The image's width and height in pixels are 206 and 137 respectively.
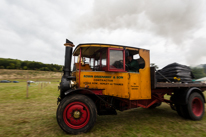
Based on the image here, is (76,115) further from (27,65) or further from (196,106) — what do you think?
(27,65)

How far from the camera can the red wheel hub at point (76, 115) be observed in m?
3.22

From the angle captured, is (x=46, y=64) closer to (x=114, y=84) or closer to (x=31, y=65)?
(x=31, y=65)


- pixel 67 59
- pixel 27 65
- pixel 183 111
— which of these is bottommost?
pixel 183 111

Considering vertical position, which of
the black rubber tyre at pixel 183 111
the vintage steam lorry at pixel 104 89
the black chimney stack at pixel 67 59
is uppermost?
the black chimney stack at pixel 67 59

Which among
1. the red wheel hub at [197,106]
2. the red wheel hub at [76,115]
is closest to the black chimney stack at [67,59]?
the red wheel hub at [76,115]

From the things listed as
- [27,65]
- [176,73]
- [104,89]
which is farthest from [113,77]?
[27,65]

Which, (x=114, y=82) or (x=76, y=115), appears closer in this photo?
(x=76, y=115)

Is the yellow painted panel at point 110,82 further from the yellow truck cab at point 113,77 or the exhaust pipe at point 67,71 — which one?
the exhaust pipe at point 67,71

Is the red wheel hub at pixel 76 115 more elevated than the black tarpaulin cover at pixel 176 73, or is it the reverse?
the black tarpaulin cover at pixel 176 73

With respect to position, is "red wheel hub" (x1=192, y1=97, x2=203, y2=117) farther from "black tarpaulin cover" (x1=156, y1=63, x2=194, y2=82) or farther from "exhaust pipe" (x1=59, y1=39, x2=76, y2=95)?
"exhaust pipe" (x1=59, y1=39, x2=76, y2=95)

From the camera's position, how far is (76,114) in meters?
3.22

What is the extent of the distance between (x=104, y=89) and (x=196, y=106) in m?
3.98

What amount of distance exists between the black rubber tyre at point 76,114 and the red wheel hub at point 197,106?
415 cm

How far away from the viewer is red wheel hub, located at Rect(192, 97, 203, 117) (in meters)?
4.64
